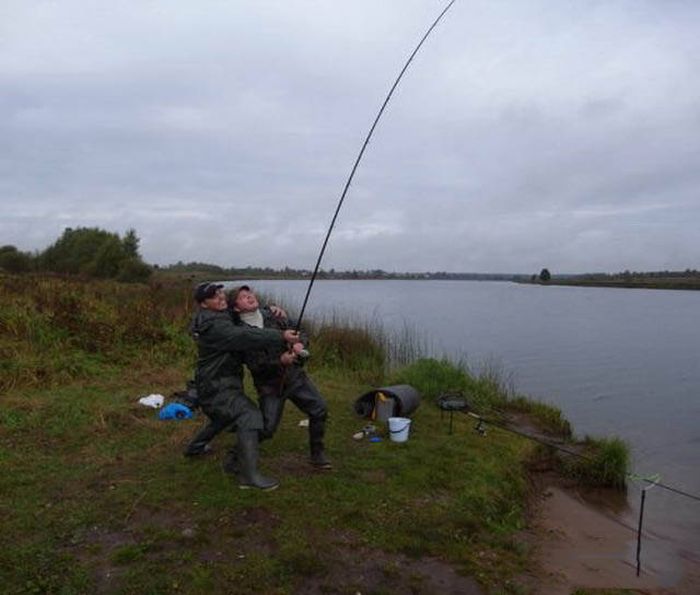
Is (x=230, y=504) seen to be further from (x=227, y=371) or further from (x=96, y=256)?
A: (x=96, y=256)

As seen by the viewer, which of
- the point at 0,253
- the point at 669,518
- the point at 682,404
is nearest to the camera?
the point at 669,518

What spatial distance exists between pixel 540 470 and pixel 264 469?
3.40m

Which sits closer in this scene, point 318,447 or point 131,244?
point 318,447

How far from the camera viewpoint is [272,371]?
198 inches

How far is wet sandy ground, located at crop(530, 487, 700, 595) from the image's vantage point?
172 inches

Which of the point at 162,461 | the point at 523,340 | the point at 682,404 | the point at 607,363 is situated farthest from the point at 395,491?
the point at 523,340

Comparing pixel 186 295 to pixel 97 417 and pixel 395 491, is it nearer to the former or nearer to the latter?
pixel 97 417

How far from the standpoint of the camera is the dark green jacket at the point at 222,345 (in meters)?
4.56

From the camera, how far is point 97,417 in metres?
6.84

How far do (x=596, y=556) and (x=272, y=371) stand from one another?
118 inches

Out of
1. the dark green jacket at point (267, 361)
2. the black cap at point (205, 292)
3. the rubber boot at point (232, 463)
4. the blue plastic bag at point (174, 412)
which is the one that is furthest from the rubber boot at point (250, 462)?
the blue plastic bag at point (174, 412)

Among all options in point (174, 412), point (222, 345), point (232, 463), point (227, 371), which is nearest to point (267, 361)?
point (227, 371)

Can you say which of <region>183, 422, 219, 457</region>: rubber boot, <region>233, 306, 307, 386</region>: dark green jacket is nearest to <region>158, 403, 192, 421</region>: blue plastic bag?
<region>183, 422, 219, 457</region>: rubber boot

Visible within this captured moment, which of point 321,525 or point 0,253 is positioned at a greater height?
point 0,253
